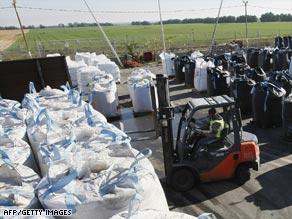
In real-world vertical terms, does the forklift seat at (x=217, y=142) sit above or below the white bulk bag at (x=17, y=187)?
below

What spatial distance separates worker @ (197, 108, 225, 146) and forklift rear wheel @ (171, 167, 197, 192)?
1.90 ft

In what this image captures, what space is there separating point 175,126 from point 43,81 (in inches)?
164

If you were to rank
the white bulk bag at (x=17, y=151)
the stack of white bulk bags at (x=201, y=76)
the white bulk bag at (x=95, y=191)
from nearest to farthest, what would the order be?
1. the white bulk bag at (x=95, y=191)
2. the white bulk bag at (x=17, y=151)
3. the stack of white bulk bags at (x=201, y=76)

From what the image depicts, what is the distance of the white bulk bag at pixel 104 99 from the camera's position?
403 inches

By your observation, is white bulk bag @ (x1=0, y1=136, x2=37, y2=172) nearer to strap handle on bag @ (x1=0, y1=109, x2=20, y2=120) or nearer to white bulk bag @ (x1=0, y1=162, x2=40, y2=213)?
white bulk bag @ (x1=0, y1=162, x2=40, y2=213)

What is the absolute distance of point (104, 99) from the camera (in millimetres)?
10250

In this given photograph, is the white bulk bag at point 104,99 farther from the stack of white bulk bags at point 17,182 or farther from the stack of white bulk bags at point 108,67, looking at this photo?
the stack of white bulk bags at point 17,182

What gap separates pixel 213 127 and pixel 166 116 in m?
0.81

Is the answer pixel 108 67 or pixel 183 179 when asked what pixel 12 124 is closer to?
pixel 183 179

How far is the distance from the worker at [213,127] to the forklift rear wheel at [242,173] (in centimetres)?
72

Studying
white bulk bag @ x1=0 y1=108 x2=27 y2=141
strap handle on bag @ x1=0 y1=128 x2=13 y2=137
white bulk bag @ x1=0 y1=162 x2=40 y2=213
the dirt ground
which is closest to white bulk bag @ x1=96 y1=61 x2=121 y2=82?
white bulk bag @ x1=0 y1=108 x2=27 y2=141

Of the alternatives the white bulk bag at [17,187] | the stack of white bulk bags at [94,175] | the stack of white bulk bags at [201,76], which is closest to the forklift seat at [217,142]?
the stack of white bulk bags at [94,175]

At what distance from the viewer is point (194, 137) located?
577cm

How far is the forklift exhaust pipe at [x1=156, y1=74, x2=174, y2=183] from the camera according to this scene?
17.1ft
